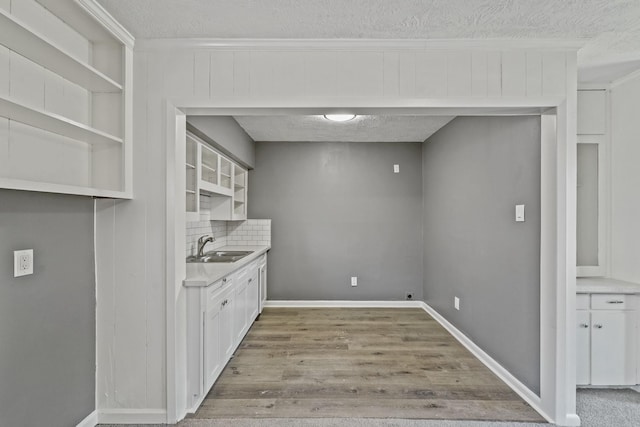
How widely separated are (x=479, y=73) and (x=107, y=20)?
2.21 meters

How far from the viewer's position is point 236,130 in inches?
152

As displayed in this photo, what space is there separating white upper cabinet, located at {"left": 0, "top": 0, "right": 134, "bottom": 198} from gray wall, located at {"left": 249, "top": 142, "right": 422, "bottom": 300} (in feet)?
9.45

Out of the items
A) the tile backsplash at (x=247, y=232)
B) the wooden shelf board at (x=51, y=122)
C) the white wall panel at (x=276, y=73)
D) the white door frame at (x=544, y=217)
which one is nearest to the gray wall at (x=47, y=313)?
the wooden shelf board at (x=51, y=122)

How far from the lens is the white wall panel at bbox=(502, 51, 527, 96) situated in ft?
7.00

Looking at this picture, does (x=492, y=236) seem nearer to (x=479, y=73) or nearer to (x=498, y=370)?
(x=498, y=370)

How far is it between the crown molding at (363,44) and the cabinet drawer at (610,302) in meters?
1.75

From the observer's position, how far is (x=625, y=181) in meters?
2.70

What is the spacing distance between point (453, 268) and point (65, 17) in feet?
12.7

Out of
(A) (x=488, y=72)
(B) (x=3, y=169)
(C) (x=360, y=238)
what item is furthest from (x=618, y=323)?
(B) (x=3, y=169)

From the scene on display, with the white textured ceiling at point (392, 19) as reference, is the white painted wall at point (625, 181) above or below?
below

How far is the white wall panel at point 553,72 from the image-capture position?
7.00 ft

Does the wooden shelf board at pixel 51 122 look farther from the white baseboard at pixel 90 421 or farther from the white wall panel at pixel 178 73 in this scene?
the white baseboard at pixel 90 421

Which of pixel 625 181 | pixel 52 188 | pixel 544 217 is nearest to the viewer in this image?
pixel 52 188

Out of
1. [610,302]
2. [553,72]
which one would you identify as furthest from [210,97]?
[610,302]
